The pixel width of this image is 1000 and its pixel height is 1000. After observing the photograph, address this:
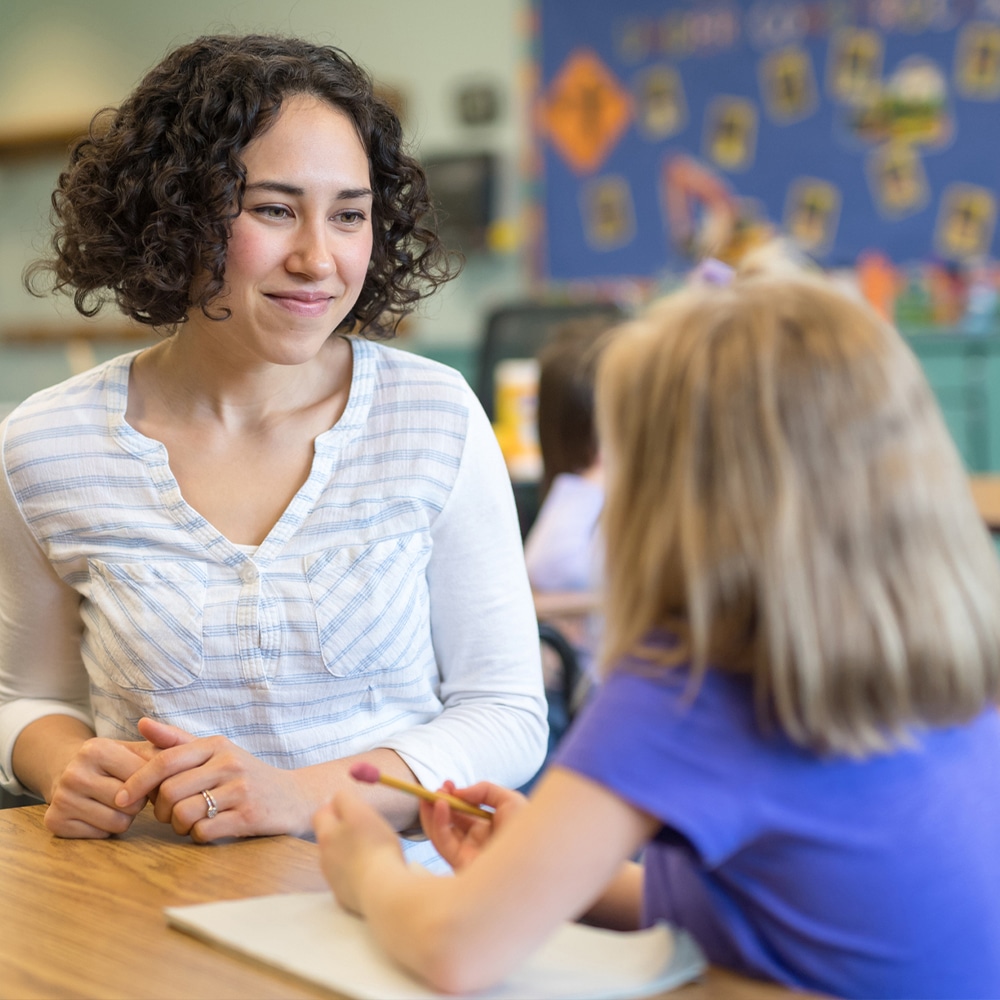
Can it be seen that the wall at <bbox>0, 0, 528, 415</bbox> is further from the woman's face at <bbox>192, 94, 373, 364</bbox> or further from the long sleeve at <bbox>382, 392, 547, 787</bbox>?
the long sleeve at <bbox>382, 392, 547, 787</bbox>

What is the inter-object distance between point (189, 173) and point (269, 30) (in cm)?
357

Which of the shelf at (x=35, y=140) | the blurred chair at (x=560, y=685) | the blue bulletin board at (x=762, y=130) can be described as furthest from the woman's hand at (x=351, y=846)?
the shelf at (x=35, y=140)

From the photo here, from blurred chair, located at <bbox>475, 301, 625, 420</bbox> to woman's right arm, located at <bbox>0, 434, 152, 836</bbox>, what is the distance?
190cm

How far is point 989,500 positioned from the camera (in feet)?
8.55

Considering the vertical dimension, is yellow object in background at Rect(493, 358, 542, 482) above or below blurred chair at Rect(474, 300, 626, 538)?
below

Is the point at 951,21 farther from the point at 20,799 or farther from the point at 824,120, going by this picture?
the point at 20,799

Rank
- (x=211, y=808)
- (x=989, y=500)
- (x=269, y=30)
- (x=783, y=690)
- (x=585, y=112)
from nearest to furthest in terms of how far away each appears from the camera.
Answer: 1. (x=783, y=690)
2. (x=211, y=808)
3. (x=989, y=500)
4. (x=269, y=30)
5. (x=585, y=112)

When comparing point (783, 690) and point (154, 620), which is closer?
point (783, 690)

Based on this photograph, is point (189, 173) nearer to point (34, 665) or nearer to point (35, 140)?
point (34, 665)

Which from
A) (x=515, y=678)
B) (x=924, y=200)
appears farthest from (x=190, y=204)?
(x=924, y=200)

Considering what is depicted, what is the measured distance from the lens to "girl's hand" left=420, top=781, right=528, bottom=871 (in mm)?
852

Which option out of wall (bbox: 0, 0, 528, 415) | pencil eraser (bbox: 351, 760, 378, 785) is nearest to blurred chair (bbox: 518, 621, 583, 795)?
pencil eraser (bbox: 351, 760, 378, 785)

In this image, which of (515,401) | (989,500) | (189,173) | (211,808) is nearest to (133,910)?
(211,808)

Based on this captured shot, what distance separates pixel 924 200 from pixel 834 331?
392 centimetres
